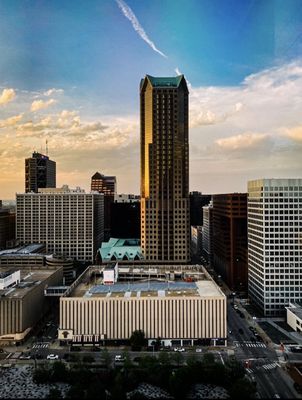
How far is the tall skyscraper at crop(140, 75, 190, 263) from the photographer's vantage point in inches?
4405

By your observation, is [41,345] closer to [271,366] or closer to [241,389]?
[241,389]

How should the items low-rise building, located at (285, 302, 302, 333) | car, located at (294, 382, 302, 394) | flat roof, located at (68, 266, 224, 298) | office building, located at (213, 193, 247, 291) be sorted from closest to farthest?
car, located at (294, 382, 302, 394)
flat roof, located at (68, 266, 224, 298)
low-rise building, located at (285, 302, 302, 333)
office building, located at (213, 193, 247, 291)

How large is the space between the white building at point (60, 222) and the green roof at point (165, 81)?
4976cm

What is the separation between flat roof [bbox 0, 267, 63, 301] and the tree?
21.3 m

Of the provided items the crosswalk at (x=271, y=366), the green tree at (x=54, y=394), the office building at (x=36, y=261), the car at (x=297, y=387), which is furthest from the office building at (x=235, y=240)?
the green tree at (x=54, y=394)

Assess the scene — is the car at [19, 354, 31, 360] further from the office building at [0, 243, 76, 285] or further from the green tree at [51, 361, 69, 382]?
the office building at [0, 243, 76, 285]

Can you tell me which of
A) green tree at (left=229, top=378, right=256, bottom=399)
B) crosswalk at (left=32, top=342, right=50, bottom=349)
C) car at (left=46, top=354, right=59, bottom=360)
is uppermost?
green tree at (left=229, top=378, right=256, bottom=399)

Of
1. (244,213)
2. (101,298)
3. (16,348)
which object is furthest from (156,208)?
(16,348)

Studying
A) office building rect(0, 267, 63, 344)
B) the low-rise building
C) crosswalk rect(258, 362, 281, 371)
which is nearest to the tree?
crosswalk rect(258, 362, 281, 371)

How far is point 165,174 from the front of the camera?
11400 cm

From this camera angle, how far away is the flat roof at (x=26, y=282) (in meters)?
69.5

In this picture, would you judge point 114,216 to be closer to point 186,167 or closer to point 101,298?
point 186,167

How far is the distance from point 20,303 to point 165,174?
199ft

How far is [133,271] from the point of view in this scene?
8788cm
